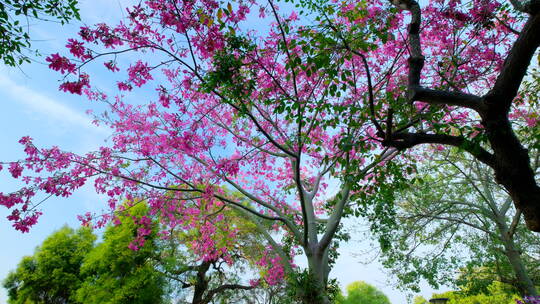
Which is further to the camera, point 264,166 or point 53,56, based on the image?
point 264,166

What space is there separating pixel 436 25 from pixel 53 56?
716 centimetres

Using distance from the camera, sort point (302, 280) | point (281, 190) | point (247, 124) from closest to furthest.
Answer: point (302, 280)
point (247, 124)
point (281, 190)

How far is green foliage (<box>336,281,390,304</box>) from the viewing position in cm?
2591

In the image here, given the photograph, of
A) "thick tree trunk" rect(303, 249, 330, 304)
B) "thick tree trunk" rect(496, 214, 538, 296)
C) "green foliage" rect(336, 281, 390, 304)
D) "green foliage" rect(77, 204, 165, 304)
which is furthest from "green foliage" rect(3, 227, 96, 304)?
"thick tree trunk" rect(496, 214, 538, 296)

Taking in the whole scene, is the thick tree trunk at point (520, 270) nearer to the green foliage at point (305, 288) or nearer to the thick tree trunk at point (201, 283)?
the green foliage at point (305, 288)

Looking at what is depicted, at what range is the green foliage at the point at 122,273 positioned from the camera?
14883mm

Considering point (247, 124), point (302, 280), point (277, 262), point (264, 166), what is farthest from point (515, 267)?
point (247, 124)

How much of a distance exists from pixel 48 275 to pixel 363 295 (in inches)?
888

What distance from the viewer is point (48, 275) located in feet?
A: 60.8

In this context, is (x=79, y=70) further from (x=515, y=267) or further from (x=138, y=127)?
(x=515, y=267)

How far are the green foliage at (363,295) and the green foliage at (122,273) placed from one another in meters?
16.4

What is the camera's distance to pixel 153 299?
49.4ft

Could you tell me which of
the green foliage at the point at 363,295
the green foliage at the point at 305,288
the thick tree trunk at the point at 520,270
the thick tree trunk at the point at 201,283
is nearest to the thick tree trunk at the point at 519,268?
the thick tree trunk at the point at 520,270

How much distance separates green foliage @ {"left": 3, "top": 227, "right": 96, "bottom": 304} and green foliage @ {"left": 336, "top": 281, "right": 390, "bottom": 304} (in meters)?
19.2
